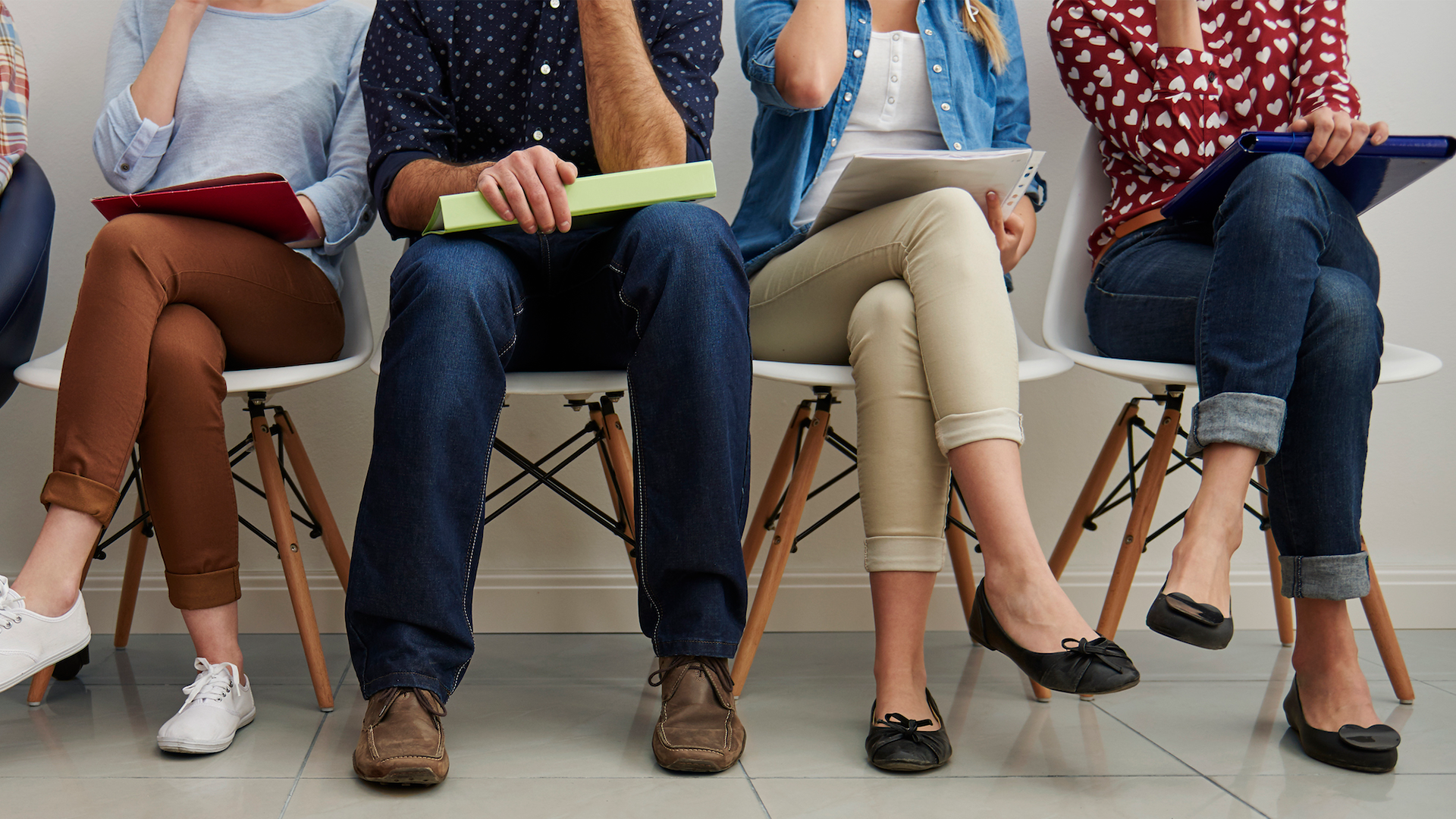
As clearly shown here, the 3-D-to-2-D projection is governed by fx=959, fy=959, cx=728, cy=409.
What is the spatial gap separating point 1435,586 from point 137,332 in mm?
1980

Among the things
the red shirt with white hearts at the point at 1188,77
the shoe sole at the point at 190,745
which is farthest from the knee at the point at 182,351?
the red shirt with white hearts at the point at 1188,77

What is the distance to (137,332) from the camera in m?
0.95

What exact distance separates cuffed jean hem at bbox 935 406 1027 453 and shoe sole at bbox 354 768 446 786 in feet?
1.84

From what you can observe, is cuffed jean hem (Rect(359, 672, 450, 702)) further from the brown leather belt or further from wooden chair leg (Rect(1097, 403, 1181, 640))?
the brown leather belt

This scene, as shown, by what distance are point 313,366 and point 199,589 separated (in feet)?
0.97

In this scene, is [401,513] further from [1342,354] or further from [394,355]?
[1342,354]

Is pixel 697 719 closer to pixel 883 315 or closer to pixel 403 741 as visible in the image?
pixel 403 741

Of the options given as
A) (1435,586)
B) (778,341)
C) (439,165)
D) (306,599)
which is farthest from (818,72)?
(1435,586)

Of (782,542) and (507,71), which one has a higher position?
(507,71)

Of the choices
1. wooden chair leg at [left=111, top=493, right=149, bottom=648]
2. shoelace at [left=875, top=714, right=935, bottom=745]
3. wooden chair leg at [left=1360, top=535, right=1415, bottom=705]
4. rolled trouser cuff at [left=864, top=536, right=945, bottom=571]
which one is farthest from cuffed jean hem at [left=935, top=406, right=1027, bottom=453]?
wooden chair leg at [left=111, top=493, right=149, bottom=648]

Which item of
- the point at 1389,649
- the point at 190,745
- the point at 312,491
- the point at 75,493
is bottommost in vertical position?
the point at 1389,649

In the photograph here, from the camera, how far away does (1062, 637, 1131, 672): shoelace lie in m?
0.82

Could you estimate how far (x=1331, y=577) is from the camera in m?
0.98

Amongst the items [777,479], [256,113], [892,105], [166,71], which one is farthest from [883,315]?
[166,71]
